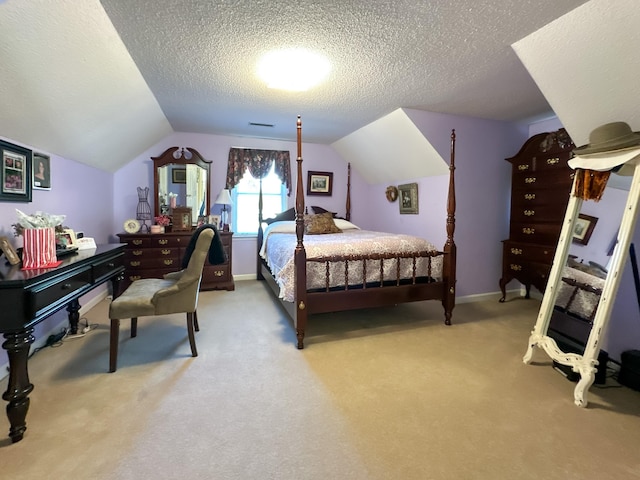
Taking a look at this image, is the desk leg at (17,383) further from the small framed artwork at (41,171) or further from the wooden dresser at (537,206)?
the wooden dresser at (537,206)

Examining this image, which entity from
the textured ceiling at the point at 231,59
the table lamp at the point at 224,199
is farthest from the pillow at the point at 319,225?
the textured ceiling at the point at 231,59

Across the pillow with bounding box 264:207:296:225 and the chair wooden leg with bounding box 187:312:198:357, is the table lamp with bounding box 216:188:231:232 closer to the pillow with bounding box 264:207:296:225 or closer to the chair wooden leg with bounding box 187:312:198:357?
the pillow with bounding box 264:207:296:225

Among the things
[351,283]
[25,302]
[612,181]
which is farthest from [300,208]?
[612,181]

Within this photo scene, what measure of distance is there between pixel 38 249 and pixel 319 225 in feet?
9.81

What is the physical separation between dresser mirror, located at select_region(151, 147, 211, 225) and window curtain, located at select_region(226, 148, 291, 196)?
14.2 inches

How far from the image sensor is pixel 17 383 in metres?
1.48

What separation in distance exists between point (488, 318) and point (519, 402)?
1576 millimetres

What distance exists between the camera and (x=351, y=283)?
9.41 feet

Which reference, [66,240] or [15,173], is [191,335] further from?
[15,173]

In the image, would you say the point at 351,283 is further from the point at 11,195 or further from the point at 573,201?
the point at 11,195

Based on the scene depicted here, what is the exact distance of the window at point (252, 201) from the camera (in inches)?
195

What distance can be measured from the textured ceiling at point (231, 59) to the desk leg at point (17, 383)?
4.78 ft

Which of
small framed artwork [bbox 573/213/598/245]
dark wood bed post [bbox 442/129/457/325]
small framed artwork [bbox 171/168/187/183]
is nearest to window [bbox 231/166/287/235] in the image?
small framed artwork [bbox 171/168/187/183]

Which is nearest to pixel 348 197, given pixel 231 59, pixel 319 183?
pixel 319 183
